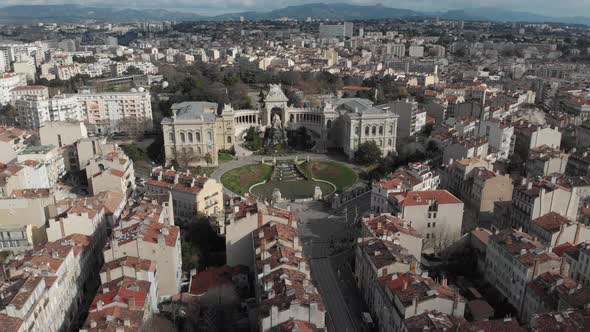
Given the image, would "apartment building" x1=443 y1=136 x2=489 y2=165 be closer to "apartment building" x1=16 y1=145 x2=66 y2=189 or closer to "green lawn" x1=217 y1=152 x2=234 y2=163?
"green lawn" x1=217 y1=152 x2=234 y2=163

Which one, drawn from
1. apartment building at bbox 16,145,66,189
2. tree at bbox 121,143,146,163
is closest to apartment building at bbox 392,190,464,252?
apartment building at bbox 16,145,66,189

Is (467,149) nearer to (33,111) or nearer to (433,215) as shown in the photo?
(433,215)

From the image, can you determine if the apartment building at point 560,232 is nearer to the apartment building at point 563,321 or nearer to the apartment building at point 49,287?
the apartment building at point 563,321

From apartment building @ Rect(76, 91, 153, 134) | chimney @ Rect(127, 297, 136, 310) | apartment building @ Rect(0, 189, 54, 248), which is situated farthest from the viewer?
apartment building @ Rect(76, 91, 153, 134)

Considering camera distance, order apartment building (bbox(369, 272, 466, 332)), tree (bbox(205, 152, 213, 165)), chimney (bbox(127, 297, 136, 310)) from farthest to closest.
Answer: tree (bbox(205, 152, 213, 165))
chimney (bbox(127, 297, 136, 310))
apartment building (bbox(369, 272, 466, 332))

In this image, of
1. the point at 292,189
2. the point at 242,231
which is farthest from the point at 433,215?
the point at 292,189

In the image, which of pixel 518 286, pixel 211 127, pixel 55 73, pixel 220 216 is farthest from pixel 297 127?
pixel 55 73
